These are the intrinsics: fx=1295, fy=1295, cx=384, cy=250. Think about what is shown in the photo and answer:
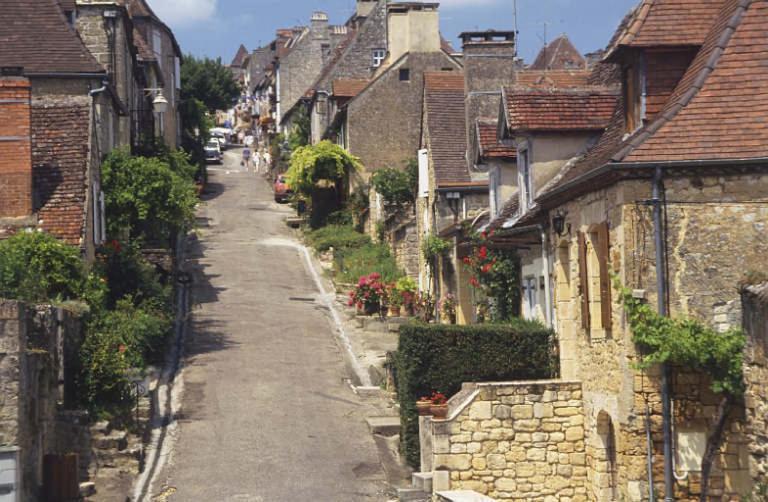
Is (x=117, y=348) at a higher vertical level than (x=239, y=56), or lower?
lower

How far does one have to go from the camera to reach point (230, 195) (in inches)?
2494

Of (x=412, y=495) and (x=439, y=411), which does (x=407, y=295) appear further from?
(x=412, y=495)

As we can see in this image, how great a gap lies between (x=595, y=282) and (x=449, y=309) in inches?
528

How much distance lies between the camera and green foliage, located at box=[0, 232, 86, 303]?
72.2 feet

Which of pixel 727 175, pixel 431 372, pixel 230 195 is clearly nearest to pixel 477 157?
pixel 431 372

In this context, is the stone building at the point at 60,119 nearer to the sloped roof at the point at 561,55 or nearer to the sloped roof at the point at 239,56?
the sloped roof at the point at 561,55

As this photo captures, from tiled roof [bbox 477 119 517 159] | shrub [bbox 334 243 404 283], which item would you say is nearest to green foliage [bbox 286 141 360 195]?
shrub [bbox 334 243 404 283]

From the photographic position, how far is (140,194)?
32.1 metres

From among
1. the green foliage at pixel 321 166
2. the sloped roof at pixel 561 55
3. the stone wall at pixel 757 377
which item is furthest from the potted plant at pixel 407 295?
the sloped roof at pixel 561 55

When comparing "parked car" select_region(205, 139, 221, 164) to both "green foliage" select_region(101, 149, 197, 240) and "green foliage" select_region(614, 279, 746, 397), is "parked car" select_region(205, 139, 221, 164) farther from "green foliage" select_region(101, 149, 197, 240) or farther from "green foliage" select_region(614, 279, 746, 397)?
"green foliage" select_region(614, 279, 746, 397)

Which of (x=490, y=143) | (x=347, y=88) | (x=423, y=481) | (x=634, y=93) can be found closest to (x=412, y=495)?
(x=423, y=481)

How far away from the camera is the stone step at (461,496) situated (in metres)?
18.8

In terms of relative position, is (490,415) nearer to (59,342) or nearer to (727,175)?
(727,175)

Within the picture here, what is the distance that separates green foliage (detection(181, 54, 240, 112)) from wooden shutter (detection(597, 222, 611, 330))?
206 feet
